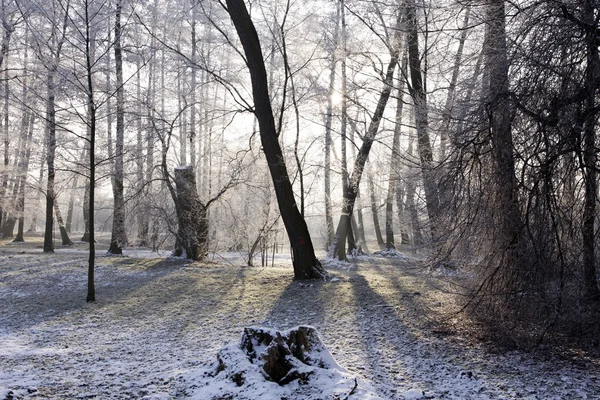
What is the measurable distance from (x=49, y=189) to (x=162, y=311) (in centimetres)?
986

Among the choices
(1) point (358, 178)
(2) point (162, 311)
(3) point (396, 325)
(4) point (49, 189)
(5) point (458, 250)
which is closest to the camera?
(5) point (458, 250)

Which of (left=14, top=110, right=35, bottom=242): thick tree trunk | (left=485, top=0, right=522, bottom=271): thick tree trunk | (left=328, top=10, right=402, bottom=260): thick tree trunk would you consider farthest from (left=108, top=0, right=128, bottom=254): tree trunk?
(left=485, top=0, right=522, bottom=271): thick tree trunk

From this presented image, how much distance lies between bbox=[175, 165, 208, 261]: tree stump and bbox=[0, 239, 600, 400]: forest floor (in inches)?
97.2

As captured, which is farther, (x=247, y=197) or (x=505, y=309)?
(x=247, y=197)

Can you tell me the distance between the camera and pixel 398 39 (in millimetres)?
9727

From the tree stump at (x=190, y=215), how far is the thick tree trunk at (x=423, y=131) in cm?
654

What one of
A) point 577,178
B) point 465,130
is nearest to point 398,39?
point 465,130

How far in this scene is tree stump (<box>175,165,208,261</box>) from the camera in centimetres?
1220

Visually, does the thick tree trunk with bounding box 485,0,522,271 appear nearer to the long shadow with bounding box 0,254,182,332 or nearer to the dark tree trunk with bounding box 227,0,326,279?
the dark tree trunk with bounding box 227,0,326,279

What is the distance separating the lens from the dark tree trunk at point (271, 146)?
847 cm

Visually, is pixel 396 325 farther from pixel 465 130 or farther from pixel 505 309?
pixel 465 130

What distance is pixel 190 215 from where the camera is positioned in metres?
12.1

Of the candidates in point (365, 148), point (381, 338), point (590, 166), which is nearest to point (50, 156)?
point (365, 148)

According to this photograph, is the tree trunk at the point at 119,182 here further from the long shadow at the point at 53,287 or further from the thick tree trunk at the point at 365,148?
the thick tree trunk at the point at 365,148
